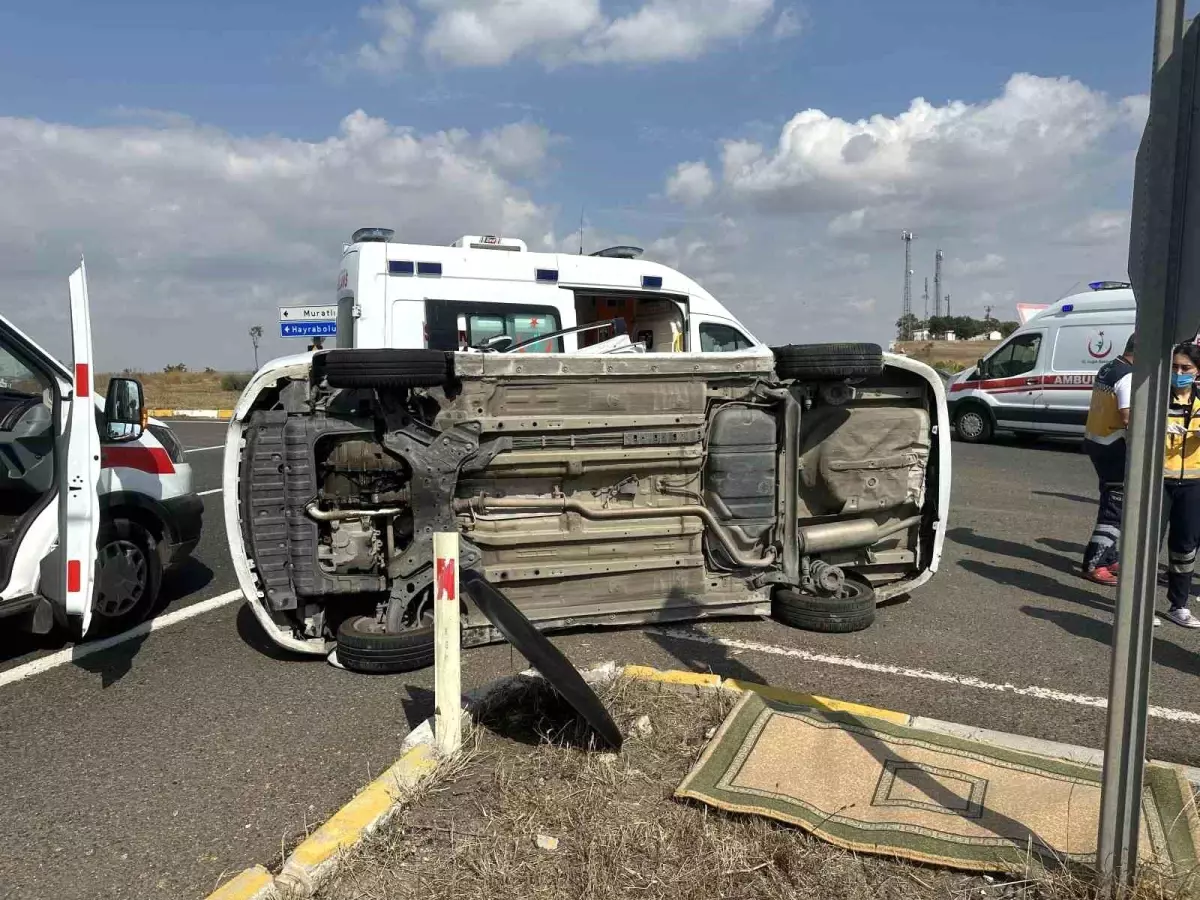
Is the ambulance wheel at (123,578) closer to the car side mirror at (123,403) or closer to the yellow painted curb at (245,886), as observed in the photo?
the car side mirror at (123,403)

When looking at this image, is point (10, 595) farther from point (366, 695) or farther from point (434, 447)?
point (434, 447)

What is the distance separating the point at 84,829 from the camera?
3.02 metres

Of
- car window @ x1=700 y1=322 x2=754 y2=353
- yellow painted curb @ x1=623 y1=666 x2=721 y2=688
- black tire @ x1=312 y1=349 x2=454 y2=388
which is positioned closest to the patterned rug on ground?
yellow painted curb @ x1=623 y1=666 x2=721 y2=688

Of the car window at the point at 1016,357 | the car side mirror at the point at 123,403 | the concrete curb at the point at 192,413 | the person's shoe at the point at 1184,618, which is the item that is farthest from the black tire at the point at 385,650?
the concrete curb at the point at 192,413

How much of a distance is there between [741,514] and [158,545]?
12.4 ft

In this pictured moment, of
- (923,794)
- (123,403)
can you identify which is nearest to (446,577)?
(923,794)

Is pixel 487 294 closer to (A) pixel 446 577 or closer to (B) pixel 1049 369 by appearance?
(A) pixel 446 577

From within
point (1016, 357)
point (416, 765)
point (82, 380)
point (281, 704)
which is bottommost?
point (281, 704)

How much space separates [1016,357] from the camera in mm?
14625

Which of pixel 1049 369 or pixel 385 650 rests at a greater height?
pixel 1049 369

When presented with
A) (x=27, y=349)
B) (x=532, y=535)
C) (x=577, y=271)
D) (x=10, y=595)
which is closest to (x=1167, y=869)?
(x=532, y=535)

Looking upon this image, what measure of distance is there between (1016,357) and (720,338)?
27.0 feet

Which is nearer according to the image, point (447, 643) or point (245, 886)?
point (245, 886)

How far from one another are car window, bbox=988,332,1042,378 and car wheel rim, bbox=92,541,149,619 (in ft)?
45.9
